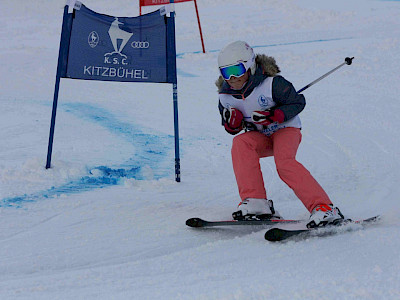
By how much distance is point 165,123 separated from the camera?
21.4 feet

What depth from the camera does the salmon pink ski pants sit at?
3.36 metres

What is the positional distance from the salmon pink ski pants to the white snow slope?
11.2 inches

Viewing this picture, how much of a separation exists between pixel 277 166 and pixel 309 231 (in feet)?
1.65

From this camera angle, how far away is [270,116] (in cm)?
359

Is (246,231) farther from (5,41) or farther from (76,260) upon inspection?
(5,41)

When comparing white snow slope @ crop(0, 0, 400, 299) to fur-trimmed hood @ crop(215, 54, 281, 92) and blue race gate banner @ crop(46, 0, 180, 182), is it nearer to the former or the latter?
blue race gate banner @ crop(46, 0, 180, 182)

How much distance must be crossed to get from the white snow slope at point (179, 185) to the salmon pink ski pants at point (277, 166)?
28cm

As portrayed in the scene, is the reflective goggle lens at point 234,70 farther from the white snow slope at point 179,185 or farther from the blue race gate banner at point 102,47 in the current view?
the blue race gate banner at point 102,47

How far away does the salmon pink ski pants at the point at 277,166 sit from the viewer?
336cm

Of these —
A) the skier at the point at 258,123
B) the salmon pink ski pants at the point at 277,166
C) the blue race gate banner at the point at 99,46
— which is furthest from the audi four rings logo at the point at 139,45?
the salmon pink ski pants at the point at 277,166

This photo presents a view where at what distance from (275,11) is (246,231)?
11.5 m

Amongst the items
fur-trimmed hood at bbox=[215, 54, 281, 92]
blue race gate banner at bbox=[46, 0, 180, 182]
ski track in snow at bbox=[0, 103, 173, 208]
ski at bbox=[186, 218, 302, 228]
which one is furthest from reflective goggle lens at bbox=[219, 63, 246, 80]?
ski track in snow at bbox=[0, 103, 173, 208]

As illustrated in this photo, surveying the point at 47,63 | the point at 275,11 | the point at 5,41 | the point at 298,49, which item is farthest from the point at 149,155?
the point at 275,11

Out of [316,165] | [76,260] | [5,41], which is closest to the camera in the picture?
[76,260]
